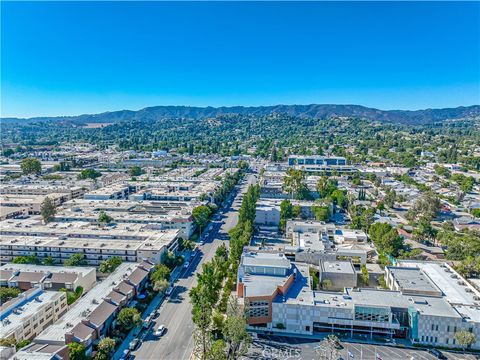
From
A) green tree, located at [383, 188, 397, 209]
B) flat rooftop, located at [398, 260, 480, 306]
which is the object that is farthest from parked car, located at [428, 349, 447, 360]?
green tree, located at [383, 188, 397, 209]

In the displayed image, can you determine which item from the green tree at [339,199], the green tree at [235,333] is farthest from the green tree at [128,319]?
the green tree at [339,199]

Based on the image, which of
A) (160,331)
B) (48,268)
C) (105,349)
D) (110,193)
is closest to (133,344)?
(160,331)

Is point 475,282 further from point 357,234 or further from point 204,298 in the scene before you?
point 204,298

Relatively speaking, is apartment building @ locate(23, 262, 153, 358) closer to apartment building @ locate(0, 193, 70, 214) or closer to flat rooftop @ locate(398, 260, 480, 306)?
flat rooftop @ locate(398, 260, 480, 306)

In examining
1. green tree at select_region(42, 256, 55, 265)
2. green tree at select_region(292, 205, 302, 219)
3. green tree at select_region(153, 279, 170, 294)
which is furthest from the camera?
green tree at select_region(292, 205, 302, 219)

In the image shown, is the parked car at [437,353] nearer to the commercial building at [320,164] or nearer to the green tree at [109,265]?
the green tree at [109,265]

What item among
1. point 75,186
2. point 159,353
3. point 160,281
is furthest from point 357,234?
point 75,186
